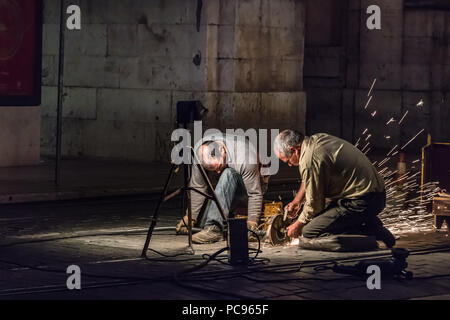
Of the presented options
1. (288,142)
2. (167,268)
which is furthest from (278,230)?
(167,268)

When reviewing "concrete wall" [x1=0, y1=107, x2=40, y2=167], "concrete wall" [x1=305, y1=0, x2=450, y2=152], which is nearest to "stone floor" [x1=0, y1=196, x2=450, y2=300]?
"concrete wall" [x1=0, y1=107, x2=40, y2=167]

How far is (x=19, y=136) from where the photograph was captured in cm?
2220

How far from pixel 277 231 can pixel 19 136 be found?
10937 mm

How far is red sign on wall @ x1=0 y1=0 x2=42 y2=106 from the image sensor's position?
853 inches

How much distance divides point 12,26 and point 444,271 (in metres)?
13.0

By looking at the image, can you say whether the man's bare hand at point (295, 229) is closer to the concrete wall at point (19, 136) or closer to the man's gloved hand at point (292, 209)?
→ the man's gloved hand at point (292, 209)

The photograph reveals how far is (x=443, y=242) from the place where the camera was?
41.9ft

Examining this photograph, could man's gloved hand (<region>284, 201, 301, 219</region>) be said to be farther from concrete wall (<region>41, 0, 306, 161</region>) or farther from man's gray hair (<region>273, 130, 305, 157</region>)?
concrete wall (<region>41, 0, 306, 161</region>)

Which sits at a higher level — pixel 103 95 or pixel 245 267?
pixel 103 95

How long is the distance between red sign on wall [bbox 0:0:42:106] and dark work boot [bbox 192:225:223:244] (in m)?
10.1

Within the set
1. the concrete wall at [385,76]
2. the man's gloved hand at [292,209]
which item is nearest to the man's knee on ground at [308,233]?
the man's gloved hand at [292,209]
